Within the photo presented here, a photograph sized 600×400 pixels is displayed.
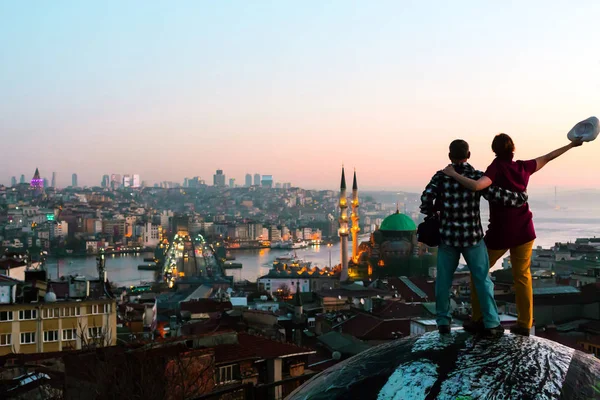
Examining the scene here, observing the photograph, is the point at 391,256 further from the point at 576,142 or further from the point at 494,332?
the point at 494,332

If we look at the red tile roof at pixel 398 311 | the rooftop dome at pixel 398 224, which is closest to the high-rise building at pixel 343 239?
the rooftop dome at pixel 398 224

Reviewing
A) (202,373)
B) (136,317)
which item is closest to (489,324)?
(202,373)

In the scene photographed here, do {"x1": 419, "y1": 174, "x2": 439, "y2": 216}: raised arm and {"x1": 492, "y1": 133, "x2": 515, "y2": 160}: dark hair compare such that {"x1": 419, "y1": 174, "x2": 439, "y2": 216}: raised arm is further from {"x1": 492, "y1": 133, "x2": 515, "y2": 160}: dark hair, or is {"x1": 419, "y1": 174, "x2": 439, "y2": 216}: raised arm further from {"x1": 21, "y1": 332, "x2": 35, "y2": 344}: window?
{"x1": 21, "y1": 332, "x2": 35, "y2": 344}: window

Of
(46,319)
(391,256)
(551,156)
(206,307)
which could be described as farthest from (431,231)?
(391,256)

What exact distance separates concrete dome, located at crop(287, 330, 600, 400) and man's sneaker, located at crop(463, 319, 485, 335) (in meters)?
0.05

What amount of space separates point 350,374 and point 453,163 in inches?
23.8

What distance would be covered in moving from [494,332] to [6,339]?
32.5ft

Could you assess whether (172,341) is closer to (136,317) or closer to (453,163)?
(453,163)

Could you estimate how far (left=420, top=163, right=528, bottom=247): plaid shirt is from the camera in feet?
5.82

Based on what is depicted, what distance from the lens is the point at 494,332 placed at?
5.51 ft

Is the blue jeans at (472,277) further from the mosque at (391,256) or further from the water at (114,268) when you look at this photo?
the water at (114,268)

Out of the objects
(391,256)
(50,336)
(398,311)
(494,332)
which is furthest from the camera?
(391,256)

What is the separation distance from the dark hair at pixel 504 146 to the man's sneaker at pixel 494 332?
428 mm

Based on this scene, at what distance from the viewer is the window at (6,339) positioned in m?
10.4
